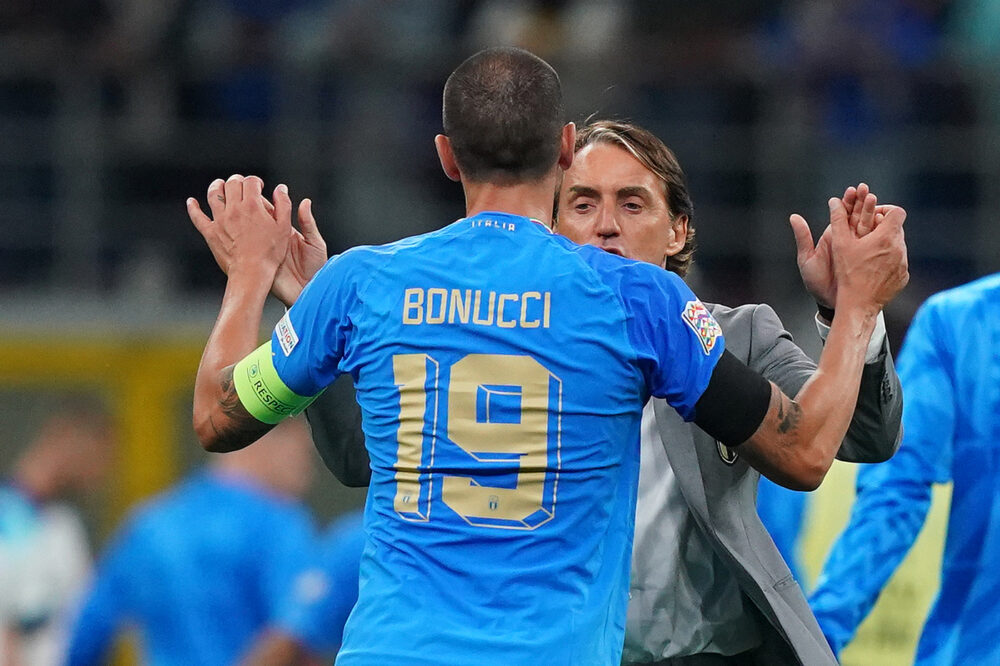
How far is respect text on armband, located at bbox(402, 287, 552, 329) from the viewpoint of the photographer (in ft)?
10.3

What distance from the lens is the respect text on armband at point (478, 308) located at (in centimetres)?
313

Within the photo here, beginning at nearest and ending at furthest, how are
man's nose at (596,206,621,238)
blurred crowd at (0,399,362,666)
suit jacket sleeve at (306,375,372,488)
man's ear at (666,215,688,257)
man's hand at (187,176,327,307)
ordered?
man's hand at (187,176,327,307)
suit jacket sleeve at (306,375,372,488)
man's nose at (596,206,621,238)
man's ear at (666,215,688,257)
blurred crowd at (0,399,362,666)

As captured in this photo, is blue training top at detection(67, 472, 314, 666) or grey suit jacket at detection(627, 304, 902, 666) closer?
grey suit jacket at detection(627, 304, 902, 666)

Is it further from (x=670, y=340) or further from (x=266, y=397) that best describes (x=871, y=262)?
(x=266, y=397)

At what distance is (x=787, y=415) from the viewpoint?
322 centimetres

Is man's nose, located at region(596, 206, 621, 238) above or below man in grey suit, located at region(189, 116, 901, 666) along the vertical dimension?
above

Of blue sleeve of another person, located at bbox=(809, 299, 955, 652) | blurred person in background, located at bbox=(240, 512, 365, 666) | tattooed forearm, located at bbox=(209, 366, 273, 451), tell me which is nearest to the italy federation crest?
tattooed forearm, located at bbox=(209, 366, 273, 451)

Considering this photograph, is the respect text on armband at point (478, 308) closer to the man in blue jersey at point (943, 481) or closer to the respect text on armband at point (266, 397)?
the respect text on armband at point (266, 397)

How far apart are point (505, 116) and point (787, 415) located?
79 centimetres

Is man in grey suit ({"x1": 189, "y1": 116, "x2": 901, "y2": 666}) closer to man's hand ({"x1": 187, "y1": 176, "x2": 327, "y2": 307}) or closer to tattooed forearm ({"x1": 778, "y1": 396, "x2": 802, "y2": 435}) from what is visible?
man's hand ({"x1": 187, "y1": 176, "x2": 327, "y2": 307})

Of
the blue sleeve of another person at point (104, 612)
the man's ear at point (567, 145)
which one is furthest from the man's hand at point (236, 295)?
the blue sleeve of another person at point (104, 612)

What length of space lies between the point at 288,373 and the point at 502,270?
0.47m

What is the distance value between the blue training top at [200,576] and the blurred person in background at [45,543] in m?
2.37

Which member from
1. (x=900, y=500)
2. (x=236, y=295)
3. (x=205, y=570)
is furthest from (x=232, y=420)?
(x=205, y=570)
